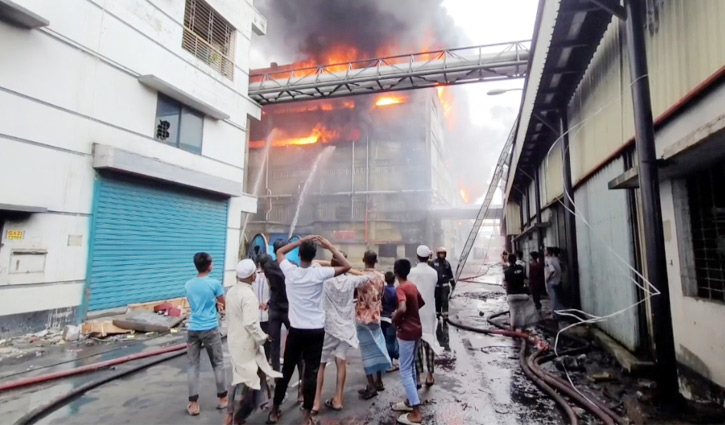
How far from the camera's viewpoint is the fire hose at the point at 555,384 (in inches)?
151

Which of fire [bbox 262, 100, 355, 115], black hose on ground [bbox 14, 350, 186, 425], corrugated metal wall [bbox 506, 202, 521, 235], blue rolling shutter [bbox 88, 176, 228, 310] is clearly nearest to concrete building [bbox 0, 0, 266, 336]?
blue rolling shutter [bbox 88, 176, 228, 310]

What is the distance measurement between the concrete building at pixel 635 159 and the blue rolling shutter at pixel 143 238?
9.86 m

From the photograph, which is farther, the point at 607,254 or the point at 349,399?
the point at 607,254

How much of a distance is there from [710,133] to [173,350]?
807 centimetres

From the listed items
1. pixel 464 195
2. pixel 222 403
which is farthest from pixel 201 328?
pixel 464 195

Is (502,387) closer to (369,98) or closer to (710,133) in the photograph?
(710,133)

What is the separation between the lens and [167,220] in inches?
415

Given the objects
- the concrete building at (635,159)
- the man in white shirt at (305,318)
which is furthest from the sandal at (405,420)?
the concrete building at (635,159)

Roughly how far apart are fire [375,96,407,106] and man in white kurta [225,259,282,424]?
31833 mm

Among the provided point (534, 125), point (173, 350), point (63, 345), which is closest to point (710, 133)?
point (534, 125)

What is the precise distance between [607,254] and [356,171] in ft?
88.1

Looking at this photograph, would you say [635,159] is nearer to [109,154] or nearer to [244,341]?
[244,341]

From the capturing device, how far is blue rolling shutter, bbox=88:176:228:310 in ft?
28.6

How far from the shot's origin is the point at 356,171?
3266cm
